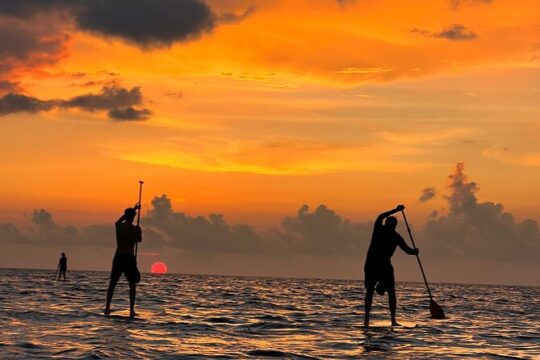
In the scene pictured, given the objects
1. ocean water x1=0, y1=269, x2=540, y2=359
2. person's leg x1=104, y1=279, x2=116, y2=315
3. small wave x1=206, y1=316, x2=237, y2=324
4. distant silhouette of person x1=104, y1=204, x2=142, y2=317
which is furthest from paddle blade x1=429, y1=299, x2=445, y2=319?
person's leg x1=104, y1=279, x2=116, y2=315

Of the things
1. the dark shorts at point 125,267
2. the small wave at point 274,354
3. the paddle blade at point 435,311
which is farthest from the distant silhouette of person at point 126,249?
the paddle blade at point 435,311

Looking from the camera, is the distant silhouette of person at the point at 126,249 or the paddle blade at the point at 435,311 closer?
the distant silhouette of person at the point at 126,249

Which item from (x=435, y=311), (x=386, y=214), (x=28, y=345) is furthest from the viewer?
(x=435, y=311)

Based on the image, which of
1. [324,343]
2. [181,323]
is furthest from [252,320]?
[324,343]

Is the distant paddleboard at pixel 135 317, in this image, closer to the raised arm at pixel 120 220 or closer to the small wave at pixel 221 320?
the small wave at pixel 221 320

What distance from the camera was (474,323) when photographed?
19.8 metres

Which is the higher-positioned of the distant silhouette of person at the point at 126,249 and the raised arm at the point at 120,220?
the raised arm at the point at 120,220

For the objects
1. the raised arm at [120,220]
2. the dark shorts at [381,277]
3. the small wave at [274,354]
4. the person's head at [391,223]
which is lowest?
the small wave at [274,354]

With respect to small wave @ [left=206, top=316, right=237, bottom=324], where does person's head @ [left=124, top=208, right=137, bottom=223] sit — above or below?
above

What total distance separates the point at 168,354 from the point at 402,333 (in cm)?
599

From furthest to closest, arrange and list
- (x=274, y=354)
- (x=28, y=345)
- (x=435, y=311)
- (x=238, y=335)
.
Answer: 1. (x=435, y=311)
2. (x=238, y=335)
3. (x=274, y=354)
4. (x=28, y=345)

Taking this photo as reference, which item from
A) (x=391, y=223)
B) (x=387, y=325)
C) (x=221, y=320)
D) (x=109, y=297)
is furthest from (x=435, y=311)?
(x=109, y=297)

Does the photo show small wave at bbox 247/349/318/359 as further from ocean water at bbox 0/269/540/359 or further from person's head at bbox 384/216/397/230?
person's head at bbox 384/216/397/230

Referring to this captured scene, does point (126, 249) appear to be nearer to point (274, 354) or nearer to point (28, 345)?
point (28, 345)
